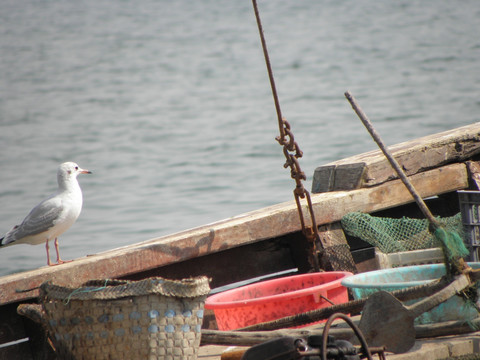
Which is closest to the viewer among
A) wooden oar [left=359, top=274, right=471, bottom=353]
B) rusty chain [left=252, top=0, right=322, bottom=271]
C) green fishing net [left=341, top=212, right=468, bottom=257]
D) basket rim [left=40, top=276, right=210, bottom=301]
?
basket rim [left=40, top=276, right=210, bottom=301]

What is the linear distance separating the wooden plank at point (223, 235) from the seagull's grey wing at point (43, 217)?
1.50 ft

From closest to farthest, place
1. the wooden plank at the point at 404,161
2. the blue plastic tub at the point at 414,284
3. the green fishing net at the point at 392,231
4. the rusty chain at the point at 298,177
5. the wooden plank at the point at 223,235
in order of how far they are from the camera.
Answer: the blue plastic tub at the point at 414,284 → the wooden plank at the point at 223,235 → the rusty chain at the point at 298,177 → the green fishing net at the point at 392,231 → the wooden plank at the point at 404,161

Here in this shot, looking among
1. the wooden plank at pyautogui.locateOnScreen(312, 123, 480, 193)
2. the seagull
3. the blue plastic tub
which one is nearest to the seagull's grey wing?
the seagull

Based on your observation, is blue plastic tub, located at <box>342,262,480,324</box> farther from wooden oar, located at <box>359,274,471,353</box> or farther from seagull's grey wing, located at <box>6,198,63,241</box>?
seagull's grey wing, located at <box>6,198,63,241</box>

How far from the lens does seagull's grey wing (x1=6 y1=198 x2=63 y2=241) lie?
4094 millimetres

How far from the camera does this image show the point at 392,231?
161 inches

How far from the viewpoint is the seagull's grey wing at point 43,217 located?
409 centimetres

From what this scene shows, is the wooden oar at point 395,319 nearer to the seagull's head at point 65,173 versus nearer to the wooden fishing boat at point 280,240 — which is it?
the wooden fishing boat at point 280,240

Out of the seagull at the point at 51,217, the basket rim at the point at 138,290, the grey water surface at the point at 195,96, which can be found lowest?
the basket rim at the point at 138,290

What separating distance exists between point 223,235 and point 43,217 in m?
0.97

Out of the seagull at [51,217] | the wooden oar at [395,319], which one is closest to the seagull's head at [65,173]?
the seagull at [51,217]

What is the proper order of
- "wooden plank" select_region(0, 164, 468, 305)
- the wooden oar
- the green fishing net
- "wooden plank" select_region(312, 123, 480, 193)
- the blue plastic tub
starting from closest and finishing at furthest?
the wooden oar, the blue plastic tub, "wooden plank" select_region(0, 164, 468, 305), the green fishing net, "wooden plank" select_region(312, 123, 480, 193)

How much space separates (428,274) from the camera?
379 cm

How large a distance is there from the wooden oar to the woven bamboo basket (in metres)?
0.69
